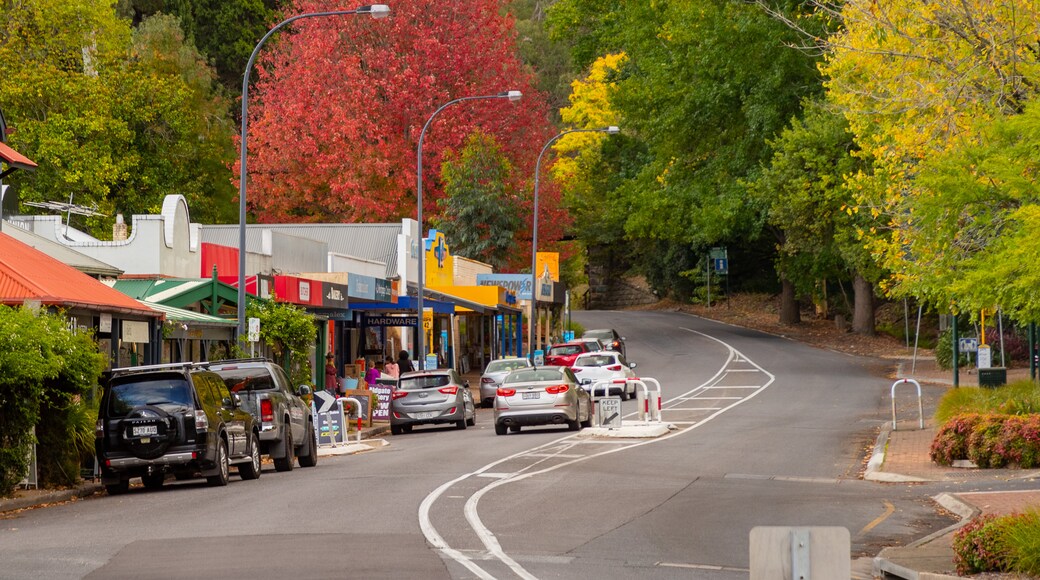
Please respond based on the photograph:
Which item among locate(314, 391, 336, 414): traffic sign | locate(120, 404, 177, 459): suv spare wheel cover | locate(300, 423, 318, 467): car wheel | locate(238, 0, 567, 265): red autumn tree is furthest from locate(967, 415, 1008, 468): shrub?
locate(238, 0, 567, 265): red autumn tree

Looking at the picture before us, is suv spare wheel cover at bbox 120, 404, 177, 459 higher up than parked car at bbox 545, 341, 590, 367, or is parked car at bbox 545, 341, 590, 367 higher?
parked car at bbox 545, 341, 590, 367

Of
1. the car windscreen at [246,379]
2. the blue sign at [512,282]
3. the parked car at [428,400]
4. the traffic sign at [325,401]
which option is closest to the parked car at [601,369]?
the parked car at [428,400]

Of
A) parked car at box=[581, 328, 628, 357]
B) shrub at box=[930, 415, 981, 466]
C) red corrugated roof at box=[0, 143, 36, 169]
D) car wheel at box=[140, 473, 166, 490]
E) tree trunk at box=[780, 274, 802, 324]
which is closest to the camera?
car wheel at box=[140, 473, 166, 490]

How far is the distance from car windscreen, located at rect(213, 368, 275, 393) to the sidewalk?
9.73m

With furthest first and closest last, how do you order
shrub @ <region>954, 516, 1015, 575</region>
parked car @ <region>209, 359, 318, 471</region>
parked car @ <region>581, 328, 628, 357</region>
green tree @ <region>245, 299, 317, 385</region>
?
parked car @ <region>581, 328, 628, 357</region>
green tree @ <region>245, 299, 317, 385</region>
parked car @ <region>209, 359, 318, 471</region>
shrub @ <region>954, 516, 1015, 575</region>

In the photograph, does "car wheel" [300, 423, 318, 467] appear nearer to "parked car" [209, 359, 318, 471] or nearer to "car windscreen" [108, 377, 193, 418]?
"parked car" [209, 359, 318, 471]

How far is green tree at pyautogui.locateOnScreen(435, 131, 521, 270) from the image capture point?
2448 inches

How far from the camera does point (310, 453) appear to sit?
24.7 metres

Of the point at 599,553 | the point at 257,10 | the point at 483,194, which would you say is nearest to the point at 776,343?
the point at 483,194

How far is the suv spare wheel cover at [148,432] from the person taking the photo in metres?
20.0

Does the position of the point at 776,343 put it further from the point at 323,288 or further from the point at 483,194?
the point at 323,288

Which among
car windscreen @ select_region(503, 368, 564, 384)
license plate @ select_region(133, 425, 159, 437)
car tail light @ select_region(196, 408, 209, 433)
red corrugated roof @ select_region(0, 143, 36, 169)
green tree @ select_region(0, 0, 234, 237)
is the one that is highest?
green tree @ select_region(0, 0, 234, 237)

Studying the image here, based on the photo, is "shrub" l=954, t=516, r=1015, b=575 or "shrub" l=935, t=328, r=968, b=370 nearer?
"shrub" l=954, t=516, r=1015, b=575

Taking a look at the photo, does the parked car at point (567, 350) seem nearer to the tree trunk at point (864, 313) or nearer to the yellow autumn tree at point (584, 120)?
the tree trunk at point (864, 313)
